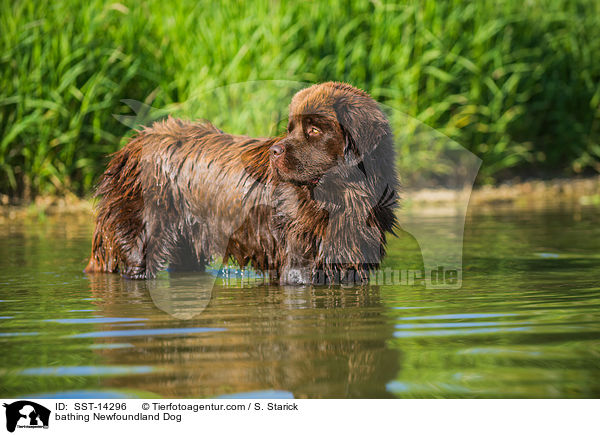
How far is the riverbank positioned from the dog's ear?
4561mm

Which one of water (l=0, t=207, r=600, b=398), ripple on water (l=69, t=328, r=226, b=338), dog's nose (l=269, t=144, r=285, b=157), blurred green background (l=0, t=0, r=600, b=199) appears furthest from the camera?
blurred green background (l=0, t=0, r=600, b=199)

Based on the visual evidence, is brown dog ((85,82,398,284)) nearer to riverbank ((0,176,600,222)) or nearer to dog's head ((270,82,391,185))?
dog's head ((270,82,391,185))

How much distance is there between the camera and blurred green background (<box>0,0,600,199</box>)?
9.60 meters

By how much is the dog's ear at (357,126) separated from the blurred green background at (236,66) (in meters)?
4.47

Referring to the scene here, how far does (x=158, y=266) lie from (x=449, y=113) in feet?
20.7

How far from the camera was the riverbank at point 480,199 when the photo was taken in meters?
9.70
